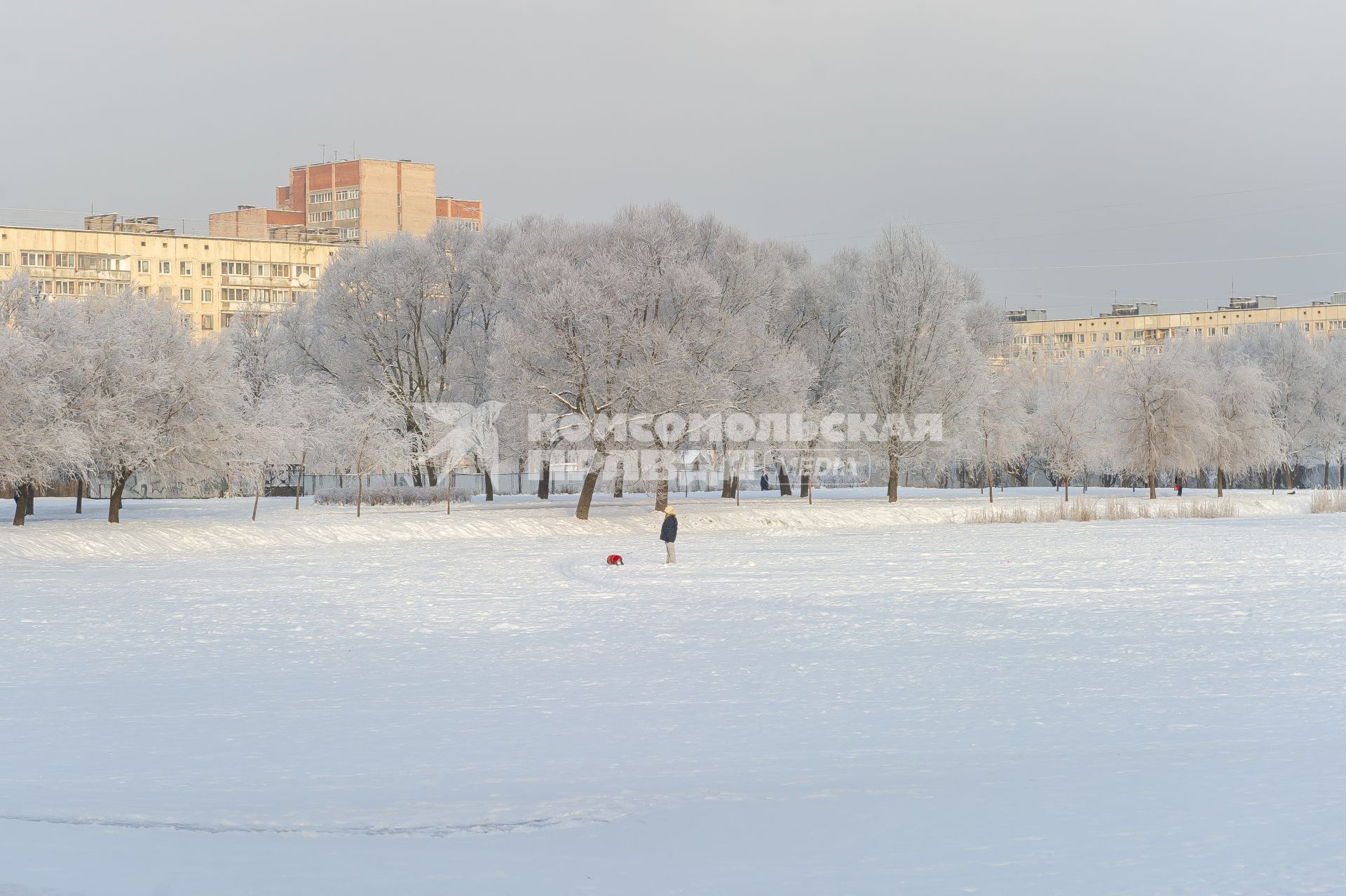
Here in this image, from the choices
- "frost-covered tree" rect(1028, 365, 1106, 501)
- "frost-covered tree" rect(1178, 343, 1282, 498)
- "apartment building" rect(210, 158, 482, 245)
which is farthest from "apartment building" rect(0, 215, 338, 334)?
"frost-covered tree" rect(1178, 343, 1282, 498)

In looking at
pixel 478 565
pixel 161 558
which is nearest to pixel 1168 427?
pixel 478 565

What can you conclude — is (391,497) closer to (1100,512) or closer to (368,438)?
(368,438)

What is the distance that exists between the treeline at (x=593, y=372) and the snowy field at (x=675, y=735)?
14.7 metres

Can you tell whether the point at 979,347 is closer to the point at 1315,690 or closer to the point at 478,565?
the point at 478,565

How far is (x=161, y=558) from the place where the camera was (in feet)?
118

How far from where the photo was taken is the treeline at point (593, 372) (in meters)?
41.8

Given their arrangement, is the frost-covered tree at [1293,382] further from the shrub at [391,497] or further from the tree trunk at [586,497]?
the shrub at [391,497]

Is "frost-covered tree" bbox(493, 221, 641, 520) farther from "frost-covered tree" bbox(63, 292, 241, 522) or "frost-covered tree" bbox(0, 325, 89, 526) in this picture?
"frost-covered tree" bbox(0, 325, 89, 526)

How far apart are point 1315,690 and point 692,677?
25.1ft

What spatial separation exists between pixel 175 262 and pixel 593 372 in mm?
90346

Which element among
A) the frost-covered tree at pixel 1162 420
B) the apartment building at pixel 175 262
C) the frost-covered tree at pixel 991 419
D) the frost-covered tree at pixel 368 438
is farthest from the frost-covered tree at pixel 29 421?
the apartment building at pixel 175 262

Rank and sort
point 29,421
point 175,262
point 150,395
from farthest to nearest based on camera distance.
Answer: point 175,262
point 150,395
point 29,421

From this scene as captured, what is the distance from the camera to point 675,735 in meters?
13.1

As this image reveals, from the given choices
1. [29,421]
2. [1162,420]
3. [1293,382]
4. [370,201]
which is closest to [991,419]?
[1162,420]
